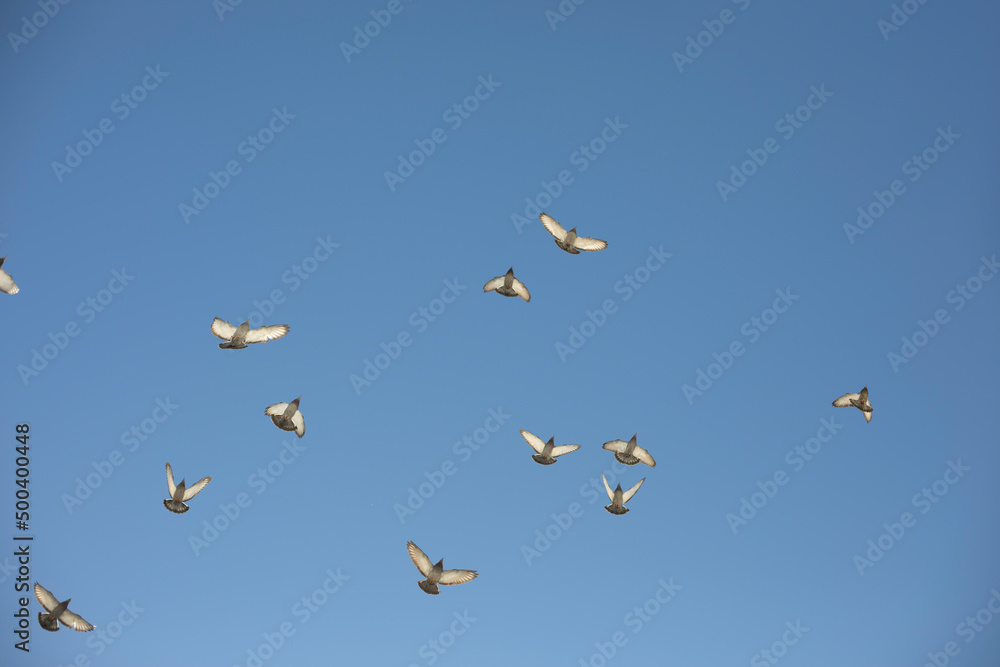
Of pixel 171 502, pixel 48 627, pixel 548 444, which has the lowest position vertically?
pixel 48 627

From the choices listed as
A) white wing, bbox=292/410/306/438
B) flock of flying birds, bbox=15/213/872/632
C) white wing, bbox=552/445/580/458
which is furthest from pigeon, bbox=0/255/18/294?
white wing, bbox=552/445/580/458

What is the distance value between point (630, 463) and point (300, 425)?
1010cm

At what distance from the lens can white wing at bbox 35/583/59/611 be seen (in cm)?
2123

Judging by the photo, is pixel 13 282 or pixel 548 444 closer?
pixel 13 282

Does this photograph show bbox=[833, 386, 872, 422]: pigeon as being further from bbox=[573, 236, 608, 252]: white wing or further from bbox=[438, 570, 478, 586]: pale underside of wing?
bbox=[438, 570, 478, 586]: pale underside of wing

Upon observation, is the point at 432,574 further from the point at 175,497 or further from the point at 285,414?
the point at 175,497

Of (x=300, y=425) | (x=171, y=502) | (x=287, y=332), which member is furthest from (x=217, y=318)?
(x=171, y=502)

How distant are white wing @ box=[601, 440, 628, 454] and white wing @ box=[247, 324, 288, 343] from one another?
10490mm

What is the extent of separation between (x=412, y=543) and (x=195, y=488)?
749cm

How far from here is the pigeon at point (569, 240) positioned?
68.5ft

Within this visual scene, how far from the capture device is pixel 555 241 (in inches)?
839

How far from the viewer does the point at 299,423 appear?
20.4 metres

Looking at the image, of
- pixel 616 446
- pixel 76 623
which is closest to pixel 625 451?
pixel 616 446

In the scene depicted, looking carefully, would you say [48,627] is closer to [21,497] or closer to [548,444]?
[21,497]
